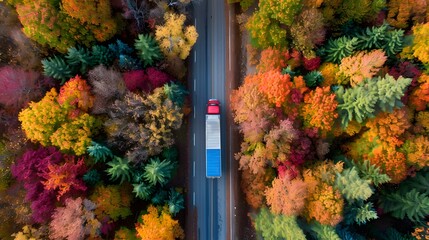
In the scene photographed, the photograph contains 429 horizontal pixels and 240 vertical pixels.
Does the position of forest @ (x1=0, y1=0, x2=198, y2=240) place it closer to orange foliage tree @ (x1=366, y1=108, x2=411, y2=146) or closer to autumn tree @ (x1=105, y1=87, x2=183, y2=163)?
autumn tree @ (x1=105, y1=87, x2=183, y2=163)

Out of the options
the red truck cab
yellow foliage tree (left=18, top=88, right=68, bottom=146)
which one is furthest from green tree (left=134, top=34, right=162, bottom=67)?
yellow foliage tree (left=18, top=88, right=68, bottom=146)

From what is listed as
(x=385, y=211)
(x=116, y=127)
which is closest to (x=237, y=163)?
(x=116, y=127)

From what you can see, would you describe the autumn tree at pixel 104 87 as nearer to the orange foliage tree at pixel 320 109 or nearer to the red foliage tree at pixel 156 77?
the red foliage tree at pixel 156 77

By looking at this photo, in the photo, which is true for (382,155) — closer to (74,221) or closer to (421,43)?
(421,43)

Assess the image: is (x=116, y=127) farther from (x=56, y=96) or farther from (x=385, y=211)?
(x=385, y=211)

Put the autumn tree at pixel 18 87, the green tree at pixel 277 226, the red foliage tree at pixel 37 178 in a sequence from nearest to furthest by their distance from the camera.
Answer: the green tree at pixel 277 226 → the red foliage tree at pixel 37 178 → the autumn tree at pixel 18 87

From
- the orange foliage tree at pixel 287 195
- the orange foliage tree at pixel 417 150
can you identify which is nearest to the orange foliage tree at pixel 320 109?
the orange foliage tree at pixel 287 195

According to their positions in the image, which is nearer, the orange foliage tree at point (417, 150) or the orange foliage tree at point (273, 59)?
the orange foliage tree at point (417, 150)
